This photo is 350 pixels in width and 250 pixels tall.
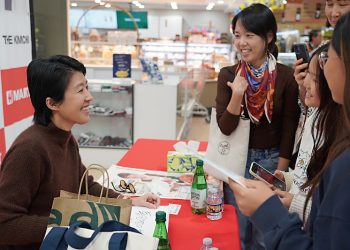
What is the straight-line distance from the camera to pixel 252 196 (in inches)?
43.5

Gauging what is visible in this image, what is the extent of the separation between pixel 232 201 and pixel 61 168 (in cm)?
107

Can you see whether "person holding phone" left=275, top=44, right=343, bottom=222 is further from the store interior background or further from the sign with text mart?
the store interior background

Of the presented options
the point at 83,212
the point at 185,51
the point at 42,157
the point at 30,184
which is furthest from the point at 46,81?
the point at 185,51

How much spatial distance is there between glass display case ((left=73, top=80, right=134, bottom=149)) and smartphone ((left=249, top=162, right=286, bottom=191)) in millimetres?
3323

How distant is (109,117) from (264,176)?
3719 mm

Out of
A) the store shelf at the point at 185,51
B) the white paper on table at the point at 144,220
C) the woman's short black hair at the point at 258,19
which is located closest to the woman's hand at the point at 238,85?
the woman's short black hair at the point at 258,19

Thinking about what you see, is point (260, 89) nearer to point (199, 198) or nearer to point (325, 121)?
point (199, 198)

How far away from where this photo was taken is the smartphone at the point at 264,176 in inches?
69.4

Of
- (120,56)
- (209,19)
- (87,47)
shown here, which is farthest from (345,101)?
(209,19)

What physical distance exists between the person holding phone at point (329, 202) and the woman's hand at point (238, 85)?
114cm

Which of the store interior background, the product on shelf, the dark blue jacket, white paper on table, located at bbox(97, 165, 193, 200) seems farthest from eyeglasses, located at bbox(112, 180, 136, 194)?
the product on shelf

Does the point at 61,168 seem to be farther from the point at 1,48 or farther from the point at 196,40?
the point at 196,40

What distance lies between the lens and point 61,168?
173 cm

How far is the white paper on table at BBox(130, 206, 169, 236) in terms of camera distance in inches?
65.7
